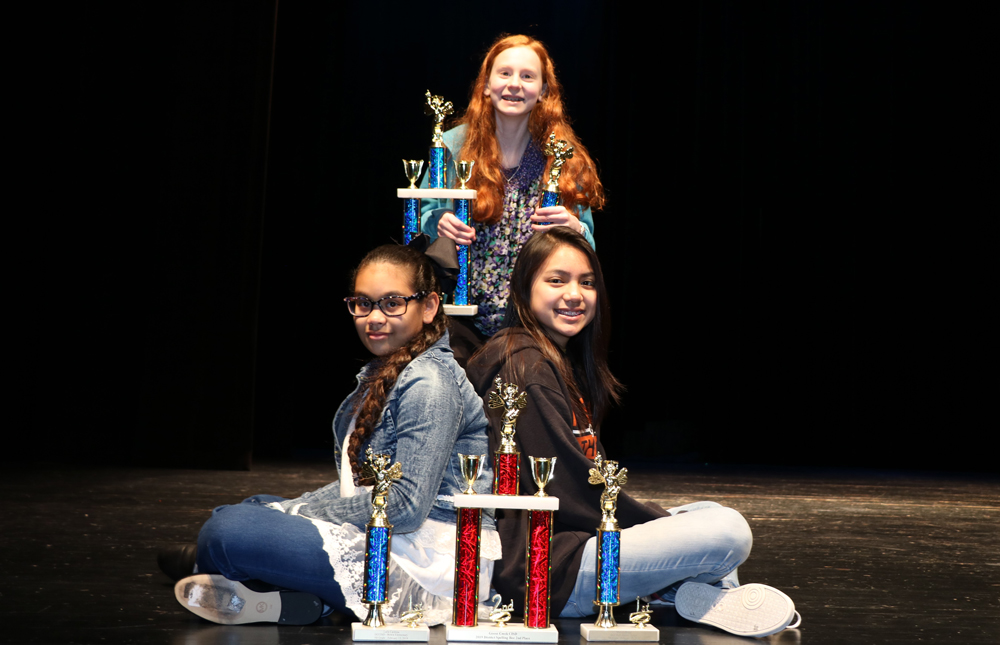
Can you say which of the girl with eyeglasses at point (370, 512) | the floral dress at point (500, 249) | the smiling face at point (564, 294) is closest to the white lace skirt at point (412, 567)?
the girl with eyeglasses at point (370, 512)

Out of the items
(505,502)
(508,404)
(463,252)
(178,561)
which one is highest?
(463,252)

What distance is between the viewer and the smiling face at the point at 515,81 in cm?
265

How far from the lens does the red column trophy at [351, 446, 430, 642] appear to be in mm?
1742

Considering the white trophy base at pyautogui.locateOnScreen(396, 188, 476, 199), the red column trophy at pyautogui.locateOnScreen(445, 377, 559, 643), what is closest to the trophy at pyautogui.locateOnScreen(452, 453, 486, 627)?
the red column trophy at pyautogui.locateOnScreen(445, 377, 559, 643)

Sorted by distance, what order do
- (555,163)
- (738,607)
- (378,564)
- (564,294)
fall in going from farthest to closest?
(555,163) → (564,294) → (738,607) → (378,564)

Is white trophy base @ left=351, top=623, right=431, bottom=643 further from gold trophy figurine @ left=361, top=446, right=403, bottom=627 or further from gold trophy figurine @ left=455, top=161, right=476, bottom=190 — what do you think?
gold trophy figurine @ left=455, top=161, right=476, bottom=190

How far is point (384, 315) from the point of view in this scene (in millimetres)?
1985

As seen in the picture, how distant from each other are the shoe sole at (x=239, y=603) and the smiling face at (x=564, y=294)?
2.37 ft

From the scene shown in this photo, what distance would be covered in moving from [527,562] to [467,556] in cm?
11

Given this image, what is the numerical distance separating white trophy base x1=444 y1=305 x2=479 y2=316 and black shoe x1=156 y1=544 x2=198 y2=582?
797mm

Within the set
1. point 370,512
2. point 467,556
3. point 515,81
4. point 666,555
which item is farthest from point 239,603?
point 515,81

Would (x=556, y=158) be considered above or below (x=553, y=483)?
above

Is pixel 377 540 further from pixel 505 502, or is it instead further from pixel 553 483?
pixel 553 483

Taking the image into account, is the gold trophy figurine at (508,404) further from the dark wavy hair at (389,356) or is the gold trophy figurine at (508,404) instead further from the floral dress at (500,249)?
the floral dress at (500,249)
